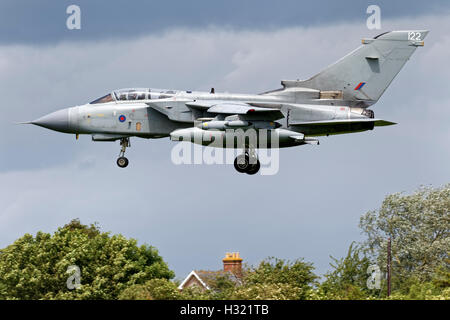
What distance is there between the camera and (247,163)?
139ft

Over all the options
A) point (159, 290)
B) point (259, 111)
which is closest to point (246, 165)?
point (259, 111)

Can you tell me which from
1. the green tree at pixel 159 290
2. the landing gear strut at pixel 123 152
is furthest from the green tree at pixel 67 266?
the landing gear strut at pixel 123 152

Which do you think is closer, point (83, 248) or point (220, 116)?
point (220, 116)

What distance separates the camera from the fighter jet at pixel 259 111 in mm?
41156

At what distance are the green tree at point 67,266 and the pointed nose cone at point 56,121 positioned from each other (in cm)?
2161

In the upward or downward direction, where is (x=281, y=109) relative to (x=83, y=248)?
upward

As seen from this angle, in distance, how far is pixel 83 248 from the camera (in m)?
67.0

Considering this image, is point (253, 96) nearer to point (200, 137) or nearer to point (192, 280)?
point (200, 137)

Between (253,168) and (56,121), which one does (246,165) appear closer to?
(253,168)

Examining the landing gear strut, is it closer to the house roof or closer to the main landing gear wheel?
the main landing gear wheel

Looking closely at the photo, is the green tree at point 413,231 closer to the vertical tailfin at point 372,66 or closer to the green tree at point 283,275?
Result: the green tree at point 283,275
